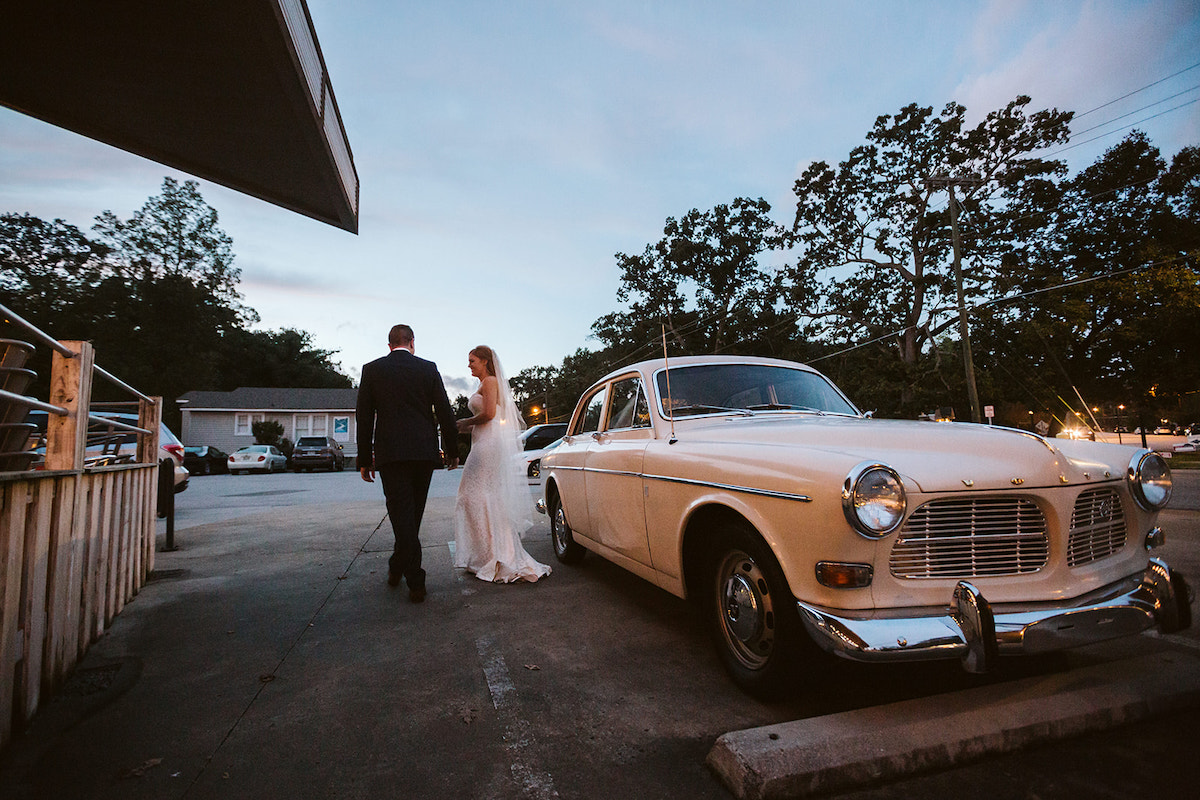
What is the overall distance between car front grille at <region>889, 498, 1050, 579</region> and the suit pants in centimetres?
322

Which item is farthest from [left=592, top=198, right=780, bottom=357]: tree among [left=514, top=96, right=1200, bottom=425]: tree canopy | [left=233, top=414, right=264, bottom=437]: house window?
[left=233, top=414, right=264, bottom=437]: house window

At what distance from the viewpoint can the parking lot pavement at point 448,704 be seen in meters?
2.03

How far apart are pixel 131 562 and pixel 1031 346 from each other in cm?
2986

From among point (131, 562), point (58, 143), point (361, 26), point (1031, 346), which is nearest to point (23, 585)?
point (131, 562)

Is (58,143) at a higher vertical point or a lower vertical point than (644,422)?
higher

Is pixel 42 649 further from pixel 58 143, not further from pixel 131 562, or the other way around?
pixel 58 143

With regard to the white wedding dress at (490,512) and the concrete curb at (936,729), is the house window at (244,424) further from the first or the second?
the concrete curb at (936,729)

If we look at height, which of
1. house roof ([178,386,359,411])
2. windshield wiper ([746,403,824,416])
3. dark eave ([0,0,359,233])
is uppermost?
house roof ([178,386,359,411])

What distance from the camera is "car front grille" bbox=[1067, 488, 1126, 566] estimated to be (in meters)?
2.33

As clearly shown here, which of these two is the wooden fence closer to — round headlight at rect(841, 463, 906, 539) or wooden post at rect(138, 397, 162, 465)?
wooden post at rect(138, 397, 162, 465)

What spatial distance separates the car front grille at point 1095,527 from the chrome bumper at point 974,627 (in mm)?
171

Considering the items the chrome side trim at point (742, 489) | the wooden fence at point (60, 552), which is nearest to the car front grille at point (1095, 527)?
the chrome side trim at point (742, 489)

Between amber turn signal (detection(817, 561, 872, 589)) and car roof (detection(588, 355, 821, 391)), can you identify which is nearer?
amber turn signal (detection(817, 561, 872, 589))

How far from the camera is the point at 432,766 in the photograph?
2.13 m
